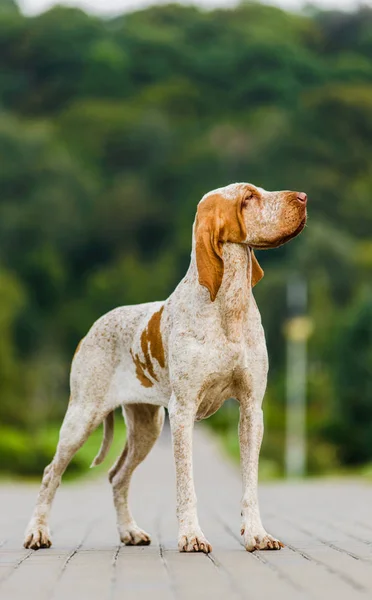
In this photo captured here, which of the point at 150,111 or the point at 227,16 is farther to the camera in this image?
the point at 227,16

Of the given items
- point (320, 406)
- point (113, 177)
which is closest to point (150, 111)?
point (113, 177)

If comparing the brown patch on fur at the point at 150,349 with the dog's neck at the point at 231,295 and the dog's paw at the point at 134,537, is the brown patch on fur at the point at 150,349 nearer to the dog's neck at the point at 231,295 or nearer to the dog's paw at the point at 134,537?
the dog's neck at the point at 231,295

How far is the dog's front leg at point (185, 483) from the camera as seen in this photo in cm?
791

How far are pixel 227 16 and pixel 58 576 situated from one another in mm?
143881

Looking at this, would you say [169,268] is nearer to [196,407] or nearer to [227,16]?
[227,16]

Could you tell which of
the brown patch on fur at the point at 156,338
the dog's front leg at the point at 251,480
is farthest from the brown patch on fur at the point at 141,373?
the dog's front leg at the point at 251,480

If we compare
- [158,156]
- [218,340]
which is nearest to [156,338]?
[218,340]

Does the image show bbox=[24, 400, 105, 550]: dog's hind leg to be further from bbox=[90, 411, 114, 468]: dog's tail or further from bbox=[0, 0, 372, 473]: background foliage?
bbox=[0, 0, 372, 473]: background foliage

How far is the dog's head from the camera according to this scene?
326 inches

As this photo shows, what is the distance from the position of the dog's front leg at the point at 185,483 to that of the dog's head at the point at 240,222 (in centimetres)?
77

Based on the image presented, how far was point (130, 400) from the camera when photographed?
9.01 m

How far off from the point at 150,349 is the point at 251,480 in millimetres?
1118

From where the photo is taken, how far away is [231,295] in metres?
8.38

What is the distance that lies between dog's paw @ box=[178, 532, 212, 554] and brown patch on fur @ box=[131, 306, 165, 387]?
1231 mm
